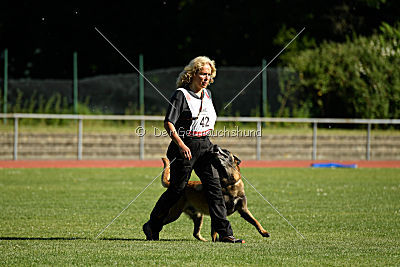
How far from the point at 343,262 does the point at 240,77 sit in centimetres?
2143

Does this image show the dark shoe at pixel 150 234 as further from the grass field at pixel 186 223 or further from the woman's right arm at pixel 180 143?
the woman's right arm at pixel 180 143

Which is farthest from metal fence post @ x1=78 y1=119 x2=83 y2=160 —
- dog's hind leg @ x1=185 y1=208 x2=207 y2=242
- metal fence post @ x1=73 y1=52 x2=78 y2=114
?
dog's hind leg @ x1=185 y1=208 x2=207 y2=242

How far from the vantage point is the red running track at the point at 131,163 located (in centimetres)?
2066

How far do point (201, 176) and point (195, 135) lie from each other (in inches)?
18.8

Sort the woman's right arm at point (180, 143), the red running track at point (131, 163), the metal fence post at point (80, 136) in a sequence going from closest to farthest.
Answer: the woman's right arm at point (180, 143) → the red running track at point (131, 163) → the metal fence post at point (80, 136)

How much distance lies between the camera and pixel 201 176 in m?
7.68

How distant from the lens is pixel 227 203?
7980 mm

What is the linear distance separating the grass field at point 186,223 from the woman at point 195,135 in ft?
1.60

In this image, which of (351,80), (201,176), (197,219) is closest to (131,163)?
(351,80)

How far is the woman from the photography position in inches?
295

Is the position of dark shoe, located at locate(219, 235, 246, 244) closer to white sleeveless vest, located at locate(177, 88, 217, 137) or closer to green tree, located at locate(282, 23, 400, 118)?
white sleeveless vest, located at locate(177, 88, 217, 137)

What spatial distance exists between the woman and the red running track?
1341 centimetres

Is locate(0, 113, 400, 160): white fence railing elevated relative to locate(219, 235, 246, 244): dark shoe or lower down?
elevated

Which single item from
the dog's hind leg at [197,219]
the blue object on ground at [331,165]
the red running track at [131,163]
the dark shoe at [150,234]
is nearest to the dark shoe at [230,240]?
the dog's hind leg at [197,219]
